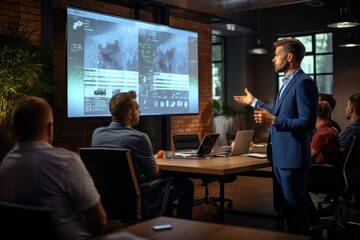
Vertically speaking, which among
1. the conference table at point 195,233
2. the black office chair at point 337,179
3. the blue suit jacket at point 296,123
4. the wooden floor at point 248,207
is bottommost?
the wooden floor at point 248,207

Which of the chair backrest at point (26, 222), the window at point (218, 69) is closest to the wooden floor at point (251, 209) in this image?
the chair backrest at point (26, 222)

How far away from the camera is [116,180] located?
3.03 m

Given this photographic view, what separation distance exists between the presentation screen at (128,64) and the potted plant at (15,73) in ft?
2.20

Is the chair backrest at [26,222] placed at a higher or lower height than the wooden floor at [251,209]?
higher

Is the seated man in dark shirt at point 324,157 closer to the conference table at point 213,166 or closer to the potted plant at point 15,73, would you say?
the conference table at point 213,166

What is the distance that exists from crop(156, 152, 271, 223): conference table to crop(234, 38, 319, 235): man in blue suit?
1.11 ft

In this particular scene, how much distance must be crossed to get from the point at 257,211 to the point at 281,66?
2.39 meters

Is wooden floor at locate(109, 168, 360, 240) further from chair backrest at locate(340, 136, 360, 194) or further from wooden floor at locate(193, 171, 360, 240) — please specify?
chair backrest at locate(340, 136, 360, 194)

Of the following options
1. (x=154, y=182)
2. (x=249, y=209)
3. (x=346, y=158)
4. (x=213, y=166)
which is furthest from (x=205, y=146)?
(x=249, y=209)

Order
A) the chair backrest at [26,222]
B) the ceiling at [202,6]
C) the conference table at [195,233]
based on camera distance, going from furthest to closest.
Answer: the ceiling at [202,6], the conference table at [195,233], the chair backrest at [26,222]

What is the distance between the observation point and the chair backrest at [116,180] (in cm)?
296

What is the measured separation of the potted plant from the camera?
406 centimetres

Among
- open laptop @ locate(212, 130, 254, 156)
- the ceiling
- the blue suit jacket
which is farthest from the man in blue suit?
the ceiling

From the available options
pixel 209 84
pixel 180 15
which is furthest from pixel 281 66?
pixel 209 84
